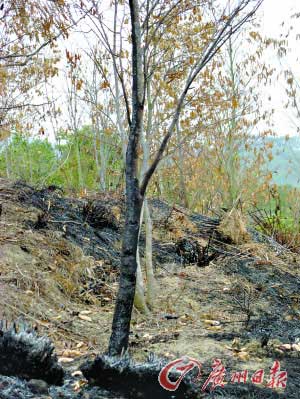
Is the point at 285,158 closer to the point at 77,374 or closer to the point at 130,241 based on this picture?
the point at 130,241

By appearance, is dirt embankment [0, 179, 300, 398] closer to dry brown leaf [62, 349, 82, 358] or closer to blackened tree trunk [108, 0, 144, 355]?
dry brown leaf [62, 349, 82, 358]

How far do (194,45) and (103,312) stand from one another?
2.79 metres

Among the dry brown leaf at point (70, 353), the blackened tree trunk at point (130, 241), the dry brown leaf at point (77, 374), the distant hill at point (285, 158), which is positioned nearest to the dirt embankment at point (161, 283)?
the dry brown leaf at point (70, 353)

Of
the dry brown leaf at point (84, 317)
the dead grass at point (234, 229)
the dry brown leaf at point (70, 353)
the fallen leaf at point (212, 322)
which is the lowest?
the fallen leaf at point (212, 322)

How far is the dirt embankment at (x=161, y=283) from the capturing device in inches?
159

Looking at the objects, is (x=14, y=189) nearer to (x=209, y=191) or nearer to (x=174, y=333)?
(x=174, y=333)

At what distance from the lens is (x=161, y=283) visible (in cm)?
614

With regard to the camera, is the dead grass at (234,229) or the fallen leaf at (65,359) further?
the dead grass at (234,229)

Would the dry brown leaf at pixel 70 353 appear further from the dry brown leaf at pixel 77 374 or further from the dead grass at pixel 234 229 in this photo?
the dead grass at pixel 234 229

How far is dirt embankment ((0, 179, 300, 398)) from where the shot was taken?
404 centimetres

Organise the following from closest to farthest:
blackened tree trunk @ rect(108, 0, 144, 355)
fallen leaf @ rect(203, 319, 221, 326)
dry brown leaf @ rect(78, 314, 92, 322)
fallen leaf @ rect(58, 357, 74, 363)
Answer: blackened tree trunk @ rect(108, 0, 144, 355) < fallen leaf @ rect(58, 357, 74, 363) < dry brown leaf @ rect(78, 314, 92, 322) < fallen leaf @ rect(203, 319, 221, 326)

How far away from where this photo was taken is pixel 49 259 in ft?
18.5

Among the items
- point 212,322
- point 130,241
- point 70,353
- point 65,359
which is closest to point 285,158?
point 212,322

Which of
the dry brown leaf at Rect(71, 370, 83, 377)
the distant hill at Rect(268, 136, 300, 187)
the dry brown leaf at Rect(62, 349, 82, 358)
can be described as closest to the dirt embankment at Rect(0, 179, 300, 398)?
the dry brown leaf at Rect(62, 349, 82, 358)
